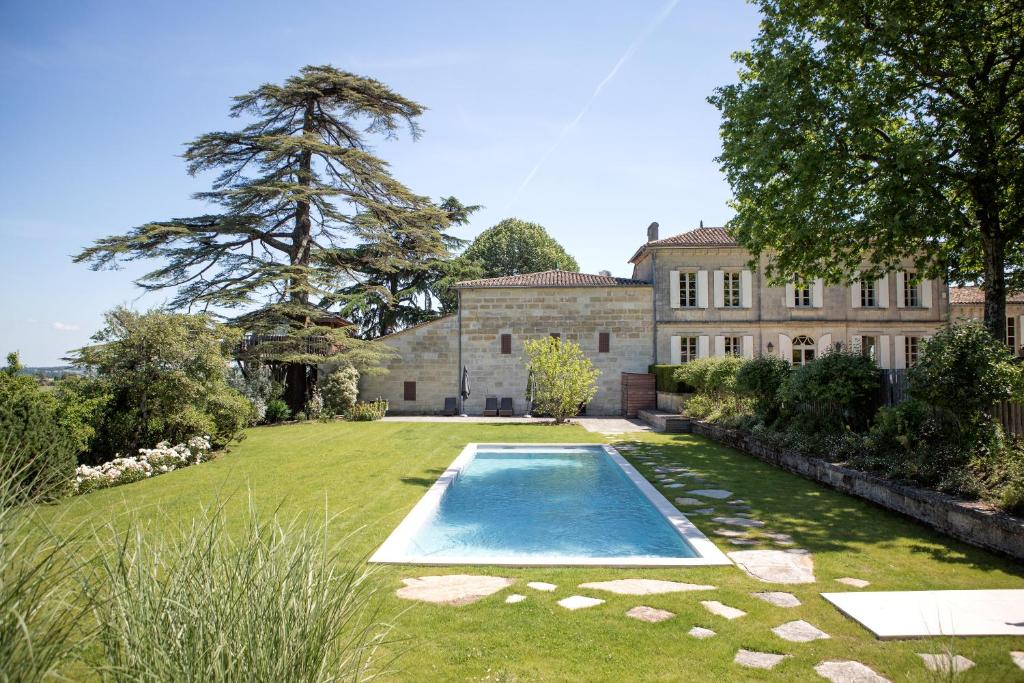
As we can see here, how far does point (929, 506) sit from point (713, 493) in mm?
2466

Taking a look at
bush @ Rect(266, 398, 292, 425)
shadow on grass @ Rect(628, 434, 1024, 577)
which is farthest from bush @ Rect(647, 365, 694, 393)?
bush @ Rect(266, 398, 292, 425)

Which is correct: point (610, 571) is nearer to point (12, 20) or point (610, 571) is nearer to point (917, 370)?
point (917, 370)

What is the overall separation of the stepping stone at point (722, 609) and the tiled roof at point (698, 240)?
A: 20.3 meters

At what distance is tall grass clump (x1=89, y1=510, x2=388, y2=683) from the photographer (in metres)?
1.79

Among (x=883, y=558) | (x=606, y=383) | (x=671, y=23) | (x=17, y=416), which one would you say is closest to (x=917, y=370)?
(x=883, y=558)

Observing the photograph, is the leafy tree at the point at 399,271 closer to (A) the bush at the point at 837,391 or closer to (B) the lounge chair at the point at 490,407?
(B) the lounge chair at the point at 490,407

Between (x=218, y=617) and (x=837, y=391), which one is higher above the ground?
(x=837, y=391)

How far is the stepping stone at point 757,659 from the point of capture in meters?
3.16

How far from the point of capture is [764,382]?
1230 centimetres

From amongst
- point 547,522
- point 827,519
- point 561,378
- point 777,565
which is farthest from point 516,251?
point 777,565

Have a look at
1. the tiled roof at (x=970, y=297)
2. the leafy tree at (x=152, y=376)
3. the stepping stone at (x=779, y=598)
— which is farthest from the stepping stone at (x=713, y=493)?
the tiled roof at (x=970, y=297)

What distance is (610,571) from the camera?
15.9 feet

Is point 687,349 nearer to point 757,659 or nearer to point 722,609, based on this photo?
point 722,609

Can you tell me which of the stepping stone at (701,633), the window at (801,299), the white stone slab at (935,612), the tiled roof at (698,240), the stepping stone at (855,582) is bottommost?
the stepping stone at (855,582)
